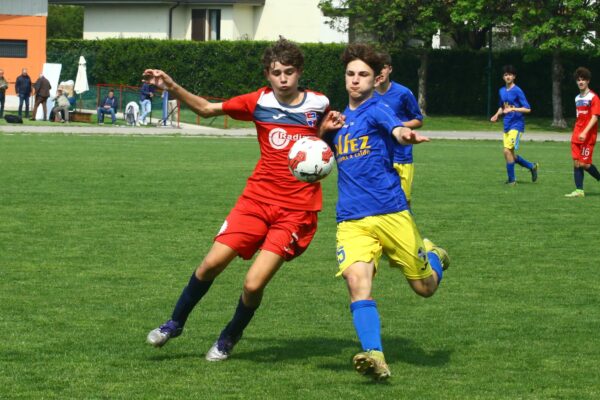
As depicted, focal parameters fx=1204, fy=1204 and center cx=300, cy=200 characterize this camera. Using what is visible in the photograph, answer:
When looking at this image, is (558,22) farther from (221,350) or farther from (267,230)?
(221,350)

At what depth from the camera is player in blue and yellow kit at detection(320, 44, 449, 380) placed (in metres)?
7.45

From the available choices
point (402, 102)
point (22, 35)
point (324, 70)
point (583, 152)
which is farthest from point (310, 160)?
point (22, 35)

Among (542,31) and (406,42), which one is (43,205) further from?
(406,42)

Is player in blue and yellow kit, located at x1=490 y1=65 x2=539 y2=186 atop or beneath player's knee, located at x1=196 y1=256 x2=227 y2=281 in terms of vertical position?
atop

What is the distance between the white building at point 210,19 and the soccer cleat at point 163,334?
5518cm

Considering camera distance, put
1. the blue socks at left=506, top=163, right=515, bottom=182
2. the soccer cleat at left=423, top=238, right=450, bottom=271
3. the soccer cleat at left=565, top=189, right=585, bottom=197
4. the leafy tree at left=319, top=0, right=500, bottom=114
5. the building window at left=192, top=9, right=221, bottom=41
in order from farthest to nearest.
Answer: the building window at left=192, top=9, right=221, bottom=41, the leafy tree at left=319, top=0, right=500, bottom=114, the blue socks at left=506, top=163, right=515, bottom=182, the soccer cleat at left=565, top=189, right=585, bottom=197, the soccer cleat at left=423, top=238, right=450, bottom=271

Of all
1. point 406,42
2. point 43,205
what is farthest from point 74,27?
point 43,205

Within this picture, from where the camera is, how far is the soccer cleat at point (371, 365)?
675cm

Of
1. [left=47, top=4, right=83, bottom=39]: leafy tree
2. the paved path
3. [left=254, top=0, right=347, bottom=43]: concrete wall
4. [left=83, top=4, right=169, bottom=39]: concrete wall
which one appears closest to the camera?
the paved path

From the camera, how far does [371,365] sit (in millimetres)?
6770

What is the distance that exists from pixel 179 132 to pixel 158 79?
3279 cm

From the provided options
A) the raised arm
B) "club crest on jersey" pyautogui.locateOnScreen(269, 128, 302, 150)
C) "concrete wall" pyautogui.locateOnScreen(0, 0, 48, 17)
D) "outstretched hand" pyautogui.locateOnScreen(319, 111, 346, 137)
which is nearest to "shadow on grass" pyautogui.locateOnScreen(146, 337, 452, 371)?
"club crest on jersey" pyautogui.locateOnScreen(269, 128, 302, 150)

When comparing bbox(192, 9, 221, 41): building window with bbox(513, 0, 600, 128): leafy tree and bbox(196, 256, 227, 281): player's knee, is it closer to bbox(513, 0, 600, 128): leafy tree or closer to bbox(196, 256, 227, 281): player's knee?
bbox(513, 0, 600, 128): leafy tree

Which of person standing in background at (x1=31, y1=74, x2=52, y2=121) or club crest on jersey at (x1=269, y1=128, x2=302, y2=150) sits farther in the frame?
person standing in background at (x1=31, y1=74, x2=52, y2=121)
